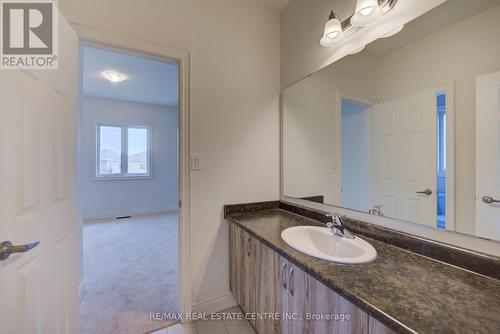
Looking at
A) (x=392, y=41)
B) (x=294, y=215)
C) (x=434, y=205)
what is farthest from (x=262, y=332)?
(x=392, y=41)

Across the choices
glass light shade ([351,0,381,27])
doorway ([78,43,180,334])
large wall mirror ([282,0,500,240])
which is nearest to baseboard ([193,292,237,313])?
doorway ([78,43,180,334])

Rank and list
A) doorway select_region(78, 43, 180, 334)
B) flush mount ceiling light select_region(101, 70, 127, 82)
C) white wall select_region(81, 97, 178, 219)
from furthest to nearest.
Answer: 1. white wall select_region(81, 97, 178, 219)
2. flush mount ceiling light select_region(101, 70, 127, 82)
3. doorway select_region(78, 43, 180, 334)

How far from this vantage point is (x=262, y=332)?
1.26m

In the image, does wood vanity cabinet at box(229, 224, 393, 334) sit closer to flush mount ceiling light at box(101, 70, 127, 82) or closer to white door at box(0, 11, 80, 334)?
white door at box(0, 11, 80, 334)

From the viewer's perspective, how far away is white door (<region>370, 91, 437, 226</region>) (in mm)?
1018

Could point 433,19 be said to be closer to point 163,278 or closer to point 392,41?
point 392,41

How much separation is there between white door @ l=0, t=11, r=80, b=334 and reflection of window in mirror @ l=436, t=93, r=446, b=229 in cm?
176

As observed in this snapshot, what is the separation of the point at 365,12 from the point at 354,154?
0.83 meters

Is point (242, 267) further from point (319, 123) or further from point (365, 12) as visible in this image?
point (365, 12)

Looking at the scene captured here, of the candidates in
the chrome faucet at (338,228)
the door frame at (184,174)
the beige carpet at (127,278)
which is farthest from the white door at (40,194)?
the chrome faucet at (338,228)

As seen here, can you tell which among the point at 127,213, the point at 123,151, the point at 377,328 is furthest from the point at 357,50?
the point at 127,213

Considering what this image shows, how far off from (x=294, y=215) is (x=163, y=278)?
157 centimetres

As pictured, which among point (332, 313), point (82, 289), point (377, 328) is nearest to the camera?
point (377, 328)

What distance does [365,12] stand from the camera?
1.18 m
